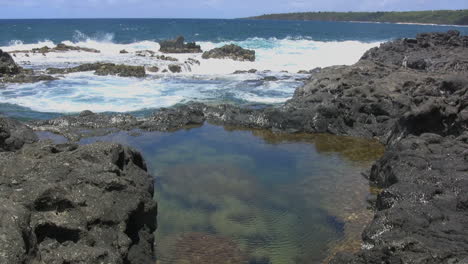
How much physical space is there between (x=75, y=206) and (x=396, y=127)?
11.6m

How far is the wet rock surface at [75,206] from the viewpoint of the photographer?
5336 mm

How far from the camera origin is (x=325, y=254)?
27.9ft

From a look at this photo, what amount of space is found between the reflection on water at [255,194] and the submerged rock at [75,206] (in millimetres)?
1266

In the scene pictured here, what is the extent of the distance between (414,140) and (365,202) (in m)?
2.38

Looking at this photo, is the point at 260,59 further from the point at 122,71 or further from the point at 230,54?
the point at 122,71

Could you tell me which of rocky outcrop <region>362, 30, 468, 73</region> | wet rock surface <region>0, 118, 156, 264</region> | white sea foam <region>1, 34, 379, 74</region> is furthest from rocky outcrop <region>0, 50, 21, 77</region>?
wet rock surface <region>0, 118, 156, 264</region>

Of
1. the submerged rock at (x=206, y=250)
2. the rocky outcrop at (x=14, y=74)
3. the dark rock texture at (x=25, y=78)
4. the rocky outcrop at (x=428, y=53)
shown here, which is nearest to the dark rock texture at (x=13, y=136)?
the submerged rock at (x=206, y=250)

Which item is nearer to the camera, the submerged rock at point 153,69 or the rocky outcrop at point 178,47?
the submerged rock at point 153,69

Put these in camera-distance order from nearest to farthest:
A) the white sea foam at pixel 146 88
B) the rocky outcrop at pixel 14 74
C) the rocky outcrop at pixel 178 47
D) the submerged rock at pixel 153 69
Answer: the white sea foam at pixel 146 88, the rocky outcrop at pixel 14 74, the submerged rock at pixel 153 69, the rocky outcrop at pixel 178 47

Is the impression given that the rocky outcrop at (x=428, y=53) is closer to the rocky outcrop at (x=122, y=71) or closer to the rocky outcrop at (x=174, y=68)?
the rocky outcrop at (x=174, y=68)

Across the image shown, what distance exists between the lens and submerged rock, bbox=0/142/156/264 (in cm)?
533

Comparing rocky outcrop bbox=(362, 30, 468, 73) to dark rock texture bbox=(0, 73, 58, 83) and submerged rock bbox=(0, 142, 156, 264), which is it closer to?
dark rock texture bbox=(0, 73, 58, 83)

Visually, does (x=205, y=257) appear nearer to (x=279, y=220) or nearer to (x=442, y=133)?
(x=279, y=220)

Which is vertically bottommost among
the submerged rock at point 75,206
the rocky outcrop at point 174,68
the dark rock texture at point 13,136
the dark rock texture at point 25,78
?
the rocky outcrop at point 174,68
